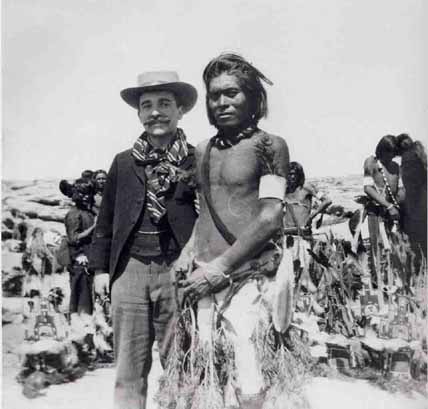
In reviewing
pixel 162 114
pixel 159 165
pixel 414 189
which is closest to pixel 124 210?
pixel 159 165

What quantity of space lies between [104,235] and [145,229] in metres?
0.28

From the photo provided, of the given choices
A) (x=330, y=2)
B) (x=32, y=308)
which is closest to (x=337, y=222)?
(x=330, y=2)

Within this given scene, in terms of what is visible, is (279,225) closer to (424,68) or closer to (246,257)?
(246,257)

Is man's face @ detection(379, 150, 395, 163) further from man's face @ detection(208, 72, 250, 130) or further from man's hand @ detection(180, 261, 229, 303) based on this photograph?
man's hand @ detection(180, 261, 229, 303)

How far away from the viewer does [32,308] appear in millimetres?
4551

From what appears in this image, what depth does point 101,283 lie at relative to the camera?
14.2ft

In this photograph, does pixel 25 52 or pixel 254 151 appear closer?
pixel 254 151

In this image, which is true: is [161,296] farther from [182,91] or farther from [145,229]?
[182,91]

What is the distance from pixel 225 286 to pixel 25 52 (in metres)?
1.96

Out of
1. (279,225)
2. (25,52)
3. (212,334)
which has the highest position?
(25,52)

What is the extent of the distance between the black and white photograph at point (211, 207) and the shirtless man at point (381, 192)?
0.04 feet

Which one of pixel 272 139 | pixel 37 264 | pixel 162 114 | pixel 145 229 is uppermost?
pixel 162 114

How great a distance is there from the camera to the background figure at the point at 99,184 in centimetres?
448

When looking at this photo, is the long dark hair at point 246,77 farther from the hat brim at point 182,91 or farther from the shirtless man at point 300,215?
the shirtless man at point 300,215
